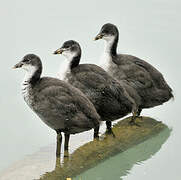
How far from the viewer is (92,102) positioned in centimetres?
1415

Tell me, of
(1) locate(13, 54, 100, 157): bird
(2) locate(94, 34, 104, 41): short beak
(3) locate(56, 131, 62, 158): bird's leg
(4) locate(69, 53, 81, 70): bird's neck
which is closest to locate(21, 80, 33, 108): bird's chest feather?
(1) locate(13, 54, 100, 157): bird

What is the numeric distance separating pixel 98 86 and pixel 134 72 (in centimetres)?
149

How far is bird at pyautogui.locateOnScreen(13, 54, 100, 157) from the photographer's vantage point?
12.9 m

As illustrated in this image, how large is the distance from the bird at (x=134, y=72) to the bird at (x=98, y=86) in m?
0.86

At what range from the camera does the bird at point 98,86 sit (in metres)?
14.1

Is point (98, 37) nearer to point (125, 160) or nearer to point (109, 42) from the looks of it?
point (109, 42)

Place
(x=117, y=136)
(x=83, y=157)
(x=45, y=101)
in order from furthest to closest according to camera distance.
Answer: (x=117, y=136)
(x=83, y=157)
(x=45, y=101)

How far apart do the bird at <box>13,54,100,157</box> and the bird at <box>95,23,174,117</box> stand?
7.17ft

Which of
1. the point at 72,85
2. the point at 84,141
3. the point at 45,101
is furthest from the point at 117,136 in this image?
the point at 45,101

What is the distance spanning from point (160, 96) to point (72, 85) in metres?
2.65

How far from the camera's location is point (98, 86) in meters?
14.1

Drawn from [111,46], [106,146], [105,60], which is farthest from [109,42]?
[106,146]

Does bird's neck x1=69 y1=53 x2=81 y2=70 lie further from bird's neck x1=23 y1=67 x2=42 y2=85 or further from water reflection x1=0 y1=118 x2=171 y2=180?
water reflection x1=0 y1=118 x2=171 y2=180

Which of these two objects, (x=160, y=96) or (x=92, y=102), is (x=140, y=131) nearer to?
(x=160, y=96)
